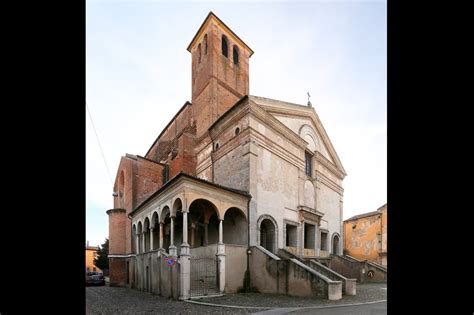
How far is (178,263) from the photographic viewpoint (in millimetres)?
12422

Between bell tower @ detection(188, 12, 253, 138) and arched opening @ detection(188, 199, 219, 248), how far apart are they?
7.21m

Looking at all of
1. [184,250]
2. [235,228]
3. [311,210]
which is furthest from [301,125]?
[184,250]

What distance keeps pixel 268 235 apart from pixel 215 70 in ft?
43.4

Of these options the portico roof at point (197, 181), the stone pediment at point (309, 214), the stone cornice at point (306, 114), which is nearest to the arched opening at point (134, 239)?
the portico roof at point (197, 181)

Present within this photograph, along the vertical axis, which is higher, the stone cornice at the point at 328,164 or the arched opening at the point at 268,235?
the stone cornice at the point at 328,164

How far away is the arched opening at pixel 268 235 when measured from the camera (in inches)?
659

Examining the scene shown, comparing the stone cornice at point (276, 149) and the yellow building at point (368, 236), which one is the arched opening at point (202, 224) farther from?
the yellow building at point (368, 236)

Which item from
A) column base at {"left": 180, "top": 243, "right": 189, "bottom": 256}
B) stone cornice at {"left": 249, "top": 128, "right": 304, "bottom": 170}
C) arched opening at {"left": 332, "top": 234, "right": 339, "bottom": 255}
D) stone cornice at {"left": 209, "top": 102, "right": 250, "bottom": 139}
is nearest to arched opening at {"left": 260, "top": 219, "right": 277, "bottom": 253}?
stone cornice at {"left": 249, "top": 128, "right": 304, "bottom": 170}

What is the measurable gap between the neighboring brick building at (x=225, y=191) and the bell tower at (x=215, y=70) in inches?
3.5

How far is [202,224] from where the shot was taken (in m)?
17.2

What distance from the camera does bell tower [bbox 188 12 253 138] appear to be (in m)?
22.8

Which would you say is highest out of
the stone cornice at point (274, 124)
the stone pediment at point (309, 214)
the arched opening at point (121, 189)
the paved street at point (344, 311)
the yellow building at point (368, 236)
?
the stone cornice at point (274, 124)
